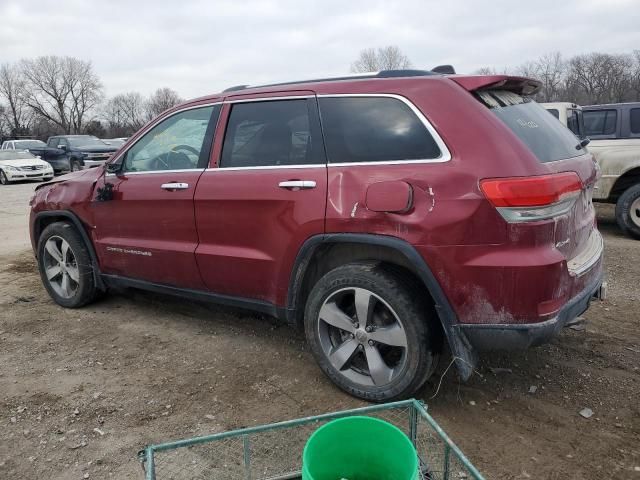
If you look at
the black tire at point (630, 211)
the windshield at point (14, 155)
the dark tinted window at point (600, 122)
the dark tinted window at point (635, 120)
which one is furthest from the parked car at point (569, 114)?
the windshield at point (14, 155)

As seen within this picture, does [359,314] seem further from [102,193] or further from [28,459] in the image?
[102,193]

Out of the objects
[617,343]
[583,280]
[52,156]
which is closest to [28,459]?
[583,280]

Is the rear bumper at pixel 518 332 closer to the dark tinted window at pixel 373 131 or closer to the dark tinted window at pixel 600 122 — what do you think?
the dark tinted window at pixel 373 131

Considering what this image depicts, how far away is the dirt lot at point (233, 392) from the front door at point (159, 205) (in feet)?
1.83

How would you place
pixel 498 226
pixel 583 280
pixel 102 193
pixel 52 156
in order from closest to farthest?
pixel 498 226, pixel 583 280, pixel 102 193, pixel 52 156

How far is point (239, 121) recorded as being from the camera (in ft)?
11.6

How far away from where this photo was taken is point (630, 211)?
276 inches

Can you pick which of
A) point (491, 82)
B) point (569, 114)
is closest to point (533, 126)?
point (491, 82)

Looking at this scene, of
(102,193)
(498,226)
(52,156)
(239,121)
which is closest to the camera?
(498,226)

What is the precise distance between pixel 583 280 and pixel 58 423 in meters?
2.98

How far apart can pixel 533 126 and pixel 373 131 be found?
88 cm

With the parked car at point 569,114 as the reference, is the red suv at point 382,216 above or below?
below

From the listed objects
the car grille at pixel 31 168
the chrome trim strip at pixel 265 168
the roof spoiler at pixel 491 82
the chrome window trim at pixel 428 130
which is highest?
the roof spoiler at pixel 491 82

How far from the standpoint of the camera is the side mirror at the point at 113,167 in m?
4.16
